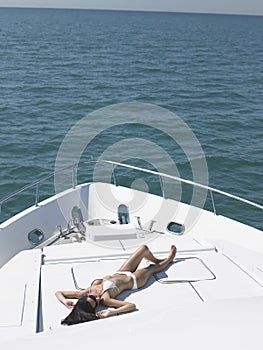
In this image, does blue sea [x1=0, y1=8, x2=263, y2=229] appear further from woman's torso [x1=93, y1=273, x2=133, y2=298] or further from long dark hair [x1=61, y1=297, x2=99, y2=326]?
long dark hair [x1=61, y1=297, x2=99, y2=326]

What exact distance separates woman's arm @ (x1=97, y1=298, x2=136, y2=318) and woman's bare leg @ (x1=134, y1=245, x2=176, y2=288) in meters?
0.43

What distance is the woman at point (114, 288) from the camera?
15.5 ft

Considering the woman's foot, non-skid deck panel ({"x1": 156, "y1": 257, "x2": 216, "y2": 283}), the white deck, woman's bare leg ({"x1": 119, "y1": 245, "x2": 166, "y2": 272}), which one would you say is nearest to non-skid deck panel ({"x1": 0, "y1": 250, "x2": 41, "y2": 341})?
the white deck

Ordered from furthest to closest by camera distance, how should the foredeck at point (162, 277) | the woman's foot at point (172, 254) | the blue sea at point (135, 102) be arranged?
the blue sea at point (135, 102)
the woman's foot at point (172, 254)
the foredeck at point (162, 277)

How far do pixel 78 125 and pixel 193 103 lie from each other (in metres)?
6.71

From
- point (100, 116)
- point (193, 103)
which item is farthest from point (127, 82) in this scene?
point (100, 116)

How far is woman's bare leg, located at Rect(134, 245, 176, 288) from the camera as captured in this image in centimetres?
532

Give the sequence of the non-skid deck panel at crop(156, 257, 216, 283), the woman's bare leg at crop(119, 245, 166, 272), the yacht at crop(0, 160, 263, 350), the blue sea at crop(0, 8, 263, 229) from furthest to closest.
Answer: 1. the blue sea at crop(0, 8, 263, 229)
2. the woman's bare leg at crop(119, 245, 166, 272)
3. the non-skid deck panel at crop(156, 257, 216, 283)
4. the yacht at crop(0, 160, 263, 350)

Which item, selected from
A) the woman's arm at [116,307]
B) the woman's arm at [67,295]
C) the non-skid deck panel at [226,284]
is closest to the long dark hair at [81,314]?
the woman's arm at [116,307]

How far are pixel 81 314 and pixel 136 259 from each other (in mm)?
1237

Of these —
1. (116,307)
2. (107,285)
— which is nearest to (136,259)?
(107,285)

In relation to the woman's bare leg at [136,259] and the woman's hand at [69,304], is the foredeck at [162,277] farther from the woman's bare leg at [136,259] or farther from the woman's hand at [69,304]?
the woman's bare leg at [136,259]

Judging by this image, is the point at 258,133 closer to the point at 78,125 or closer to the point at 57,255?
the point at 78,125

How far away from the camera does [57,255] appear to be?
607cm
